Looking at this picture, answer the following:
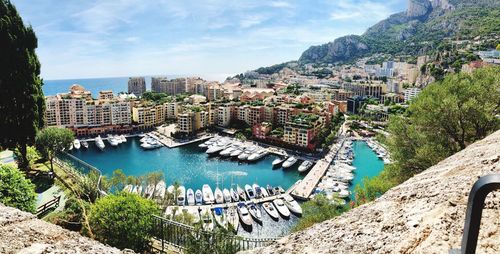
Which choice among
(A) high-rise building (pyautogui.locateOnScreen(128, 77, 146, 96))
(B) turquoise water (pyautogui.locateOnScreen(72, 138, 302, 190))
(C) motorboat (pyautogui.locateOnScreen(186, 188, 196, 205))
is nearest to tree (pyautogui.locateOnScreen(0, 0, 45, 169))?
(C) motorboat (pyautogui.locateOnScreen(186, 188, 196, 205))

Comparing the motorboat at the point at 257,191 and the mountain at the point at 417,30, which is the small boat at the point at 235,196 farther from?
the mountain at the point at 417,30

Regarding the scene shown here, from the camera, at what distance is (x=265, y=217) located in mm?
17688

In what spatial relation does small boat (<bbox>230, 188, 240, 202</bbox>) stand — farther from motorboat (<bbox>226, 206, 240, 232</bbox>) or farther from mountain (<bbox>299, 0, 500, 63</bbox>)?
mountain (<bbox>299, 0, 500, 63</bbox>)

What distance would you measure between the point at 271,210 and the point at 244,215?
1.74m

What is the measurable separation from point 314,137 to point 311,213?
65.1 feet

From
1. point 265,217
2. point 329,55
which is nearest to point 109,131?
point 265,217

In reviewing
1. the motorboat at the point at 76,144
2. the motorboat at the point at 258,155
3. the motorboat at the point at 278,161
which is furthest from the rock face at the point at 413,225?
the motorboat at the point at 76,144

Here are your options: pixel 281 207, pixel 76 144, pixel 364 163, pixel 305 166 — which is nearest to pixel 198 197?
pixel 281 207

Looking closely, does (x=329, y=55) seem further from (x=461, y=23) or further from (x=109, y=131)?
(x=109, y=131)

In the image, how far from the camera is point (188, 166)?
1077 inches

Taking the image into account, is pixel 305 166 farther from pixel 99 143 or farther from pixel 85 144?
pixel 85 144

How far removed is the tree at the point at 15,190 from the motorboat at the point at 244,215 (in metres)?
10.5

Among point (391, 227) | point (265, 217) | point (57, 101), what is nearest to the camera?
point (391, 227)

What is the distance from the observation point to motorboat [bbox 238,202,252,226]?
16778 millimetres
